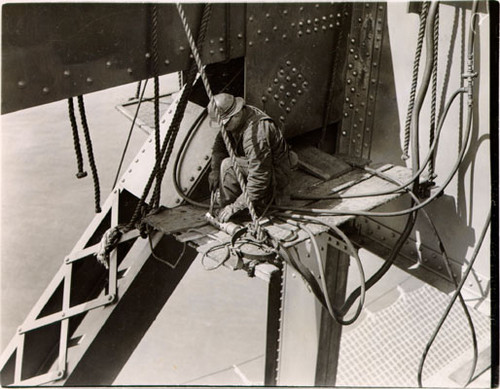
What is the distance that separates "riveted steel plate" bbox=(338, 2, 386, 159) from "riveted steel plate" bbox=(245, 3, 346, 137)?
286 mm

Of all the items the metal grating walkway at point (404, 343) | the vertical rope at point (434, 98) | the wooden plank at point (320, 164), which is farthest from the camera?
the metal grating walkway at point (404, 343)

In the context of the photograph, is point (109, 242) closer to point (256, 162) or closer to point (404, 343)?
point (256, 162)

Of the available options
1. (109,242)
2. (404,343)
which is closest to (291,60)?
(109,242)

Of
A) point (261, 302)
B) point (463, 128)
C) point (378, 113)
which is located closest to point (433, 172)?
point (463, 128)

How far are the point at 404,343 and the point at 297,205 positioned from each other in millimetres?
8838

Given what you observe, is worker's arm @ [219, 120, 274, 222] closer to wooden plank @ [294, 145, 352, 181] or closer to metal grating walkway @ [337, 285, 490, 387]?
wooden plank @ [294, 145, 352, 181]

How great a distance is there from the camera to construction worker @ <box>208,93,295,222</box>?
439 centimetres

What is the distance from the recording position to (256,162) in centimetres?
447

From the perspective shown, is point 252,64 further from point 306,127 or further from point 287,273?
point 287,273

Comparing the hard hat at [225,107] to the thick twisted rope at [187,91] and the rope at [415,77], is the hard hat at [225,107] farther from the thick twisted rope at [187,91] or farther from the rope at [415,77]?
the rope at [415,77]

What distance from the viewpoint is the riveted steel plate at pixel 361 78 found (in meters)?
5.63

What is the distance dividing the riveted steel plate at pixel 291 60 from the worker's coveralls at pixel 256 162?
1.91 ft

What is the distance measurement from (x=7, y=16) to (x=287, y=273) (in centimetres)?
418

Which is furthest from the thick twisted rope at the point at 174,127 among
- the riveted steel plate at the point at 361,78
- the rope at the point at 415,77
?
the riveted steel plate at the point at 361,78
